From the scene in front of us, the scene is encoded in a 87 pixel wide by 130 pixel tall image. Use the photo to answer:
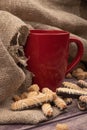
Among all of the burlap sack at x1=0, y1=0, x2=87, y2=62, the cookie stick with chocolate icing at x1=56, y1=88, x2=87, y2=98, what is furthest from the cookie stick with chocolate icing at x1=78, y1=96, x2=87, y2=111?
the burlap sack at x1=0, y1=0, x2=87, y2=62

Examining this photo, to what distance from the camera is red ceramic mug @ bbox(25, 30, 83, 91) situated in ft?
1.70

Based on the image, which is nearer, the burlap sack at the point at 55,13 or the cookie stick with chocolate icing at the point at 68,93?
the cookie stick with chocolate icing at the point at 68,93

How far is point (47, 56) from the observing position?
0.52 meters

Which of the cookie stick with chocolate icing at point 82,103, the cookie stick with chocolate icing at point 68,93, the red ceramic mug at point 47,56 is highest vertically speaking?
the red ceramic mug at point 47,56

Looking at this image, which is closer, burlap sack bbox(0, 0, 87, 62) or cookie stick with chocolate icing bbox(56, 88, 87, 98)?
cookie stick with chocolate icing bbox(56, 88, 87, 98)

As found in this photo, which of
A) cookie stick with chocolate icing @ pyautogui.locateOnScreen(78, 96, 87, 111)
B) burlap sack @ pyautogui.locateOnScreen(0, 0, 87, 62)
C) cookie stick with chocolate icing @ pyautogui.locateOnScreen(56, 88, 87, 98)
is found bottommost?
cookie stick with chocolate icing @ pyautogui.locateOnScreen(78, 96, 87, 111)

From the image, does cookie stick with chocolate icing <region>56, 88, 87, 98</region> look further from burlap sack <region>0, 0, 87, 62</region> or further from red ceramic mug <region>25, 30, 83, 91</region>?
burlap sack <region>0, 0, 87, 62</region>

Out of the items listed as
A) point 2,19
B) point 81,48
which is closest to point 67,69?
point 81,48

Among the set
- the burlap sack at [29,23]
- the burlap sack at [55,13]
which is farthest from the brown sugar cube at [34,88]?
the burlap sack at [55,13]

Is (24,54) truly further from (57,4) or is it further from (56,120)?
(57,4)

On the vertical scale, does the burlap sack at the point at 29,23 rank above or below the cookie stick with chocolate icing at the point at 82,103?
Result: above

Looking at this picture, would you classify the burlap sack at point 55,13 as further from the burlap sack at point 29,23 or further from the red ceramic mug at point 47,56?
the red ceramic mug at point 47,56

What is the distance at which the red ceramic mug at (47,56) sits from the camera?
519 millimetres

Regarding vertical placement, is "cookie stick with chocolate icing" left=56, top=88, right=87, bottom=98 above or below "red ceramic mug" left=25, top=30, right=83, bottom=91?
below
